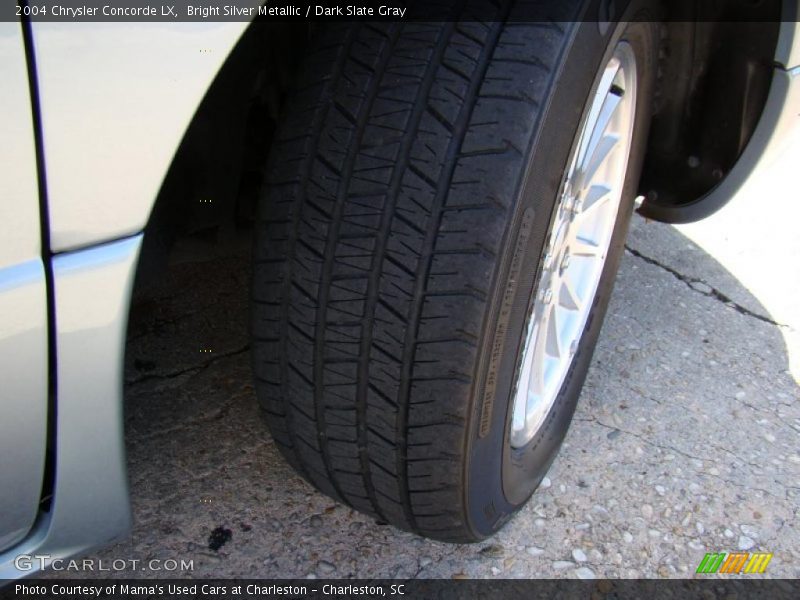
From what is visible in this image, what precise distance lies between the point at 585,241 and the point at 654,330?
529mm

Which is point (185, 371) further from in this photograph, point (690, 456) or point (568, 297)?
point (690, 456)

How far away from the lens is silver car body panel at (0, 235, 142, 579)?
3.13 feet

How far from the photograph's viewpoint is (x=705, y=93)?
5.89 ft

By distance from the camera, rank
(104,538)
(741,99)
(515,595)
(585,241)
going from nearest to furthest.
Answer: (104,538), (515,595), (741,99), (585,241)

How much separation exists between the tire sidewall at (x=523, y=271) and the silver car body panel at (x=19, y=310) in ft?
1.93

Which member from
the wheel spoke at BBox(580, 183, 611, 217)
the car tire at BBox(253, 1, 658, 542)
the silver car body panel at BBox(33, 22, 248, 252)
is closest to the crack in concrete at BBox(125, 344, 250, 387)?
the car tire at BBox(253, 1, 658, 542)

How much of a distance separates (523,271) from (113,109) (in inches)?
24.1

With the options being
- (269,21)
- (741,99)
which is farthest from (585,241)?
(269,21)

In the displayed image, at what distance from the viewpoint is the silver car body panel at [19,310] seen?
32.4 inches

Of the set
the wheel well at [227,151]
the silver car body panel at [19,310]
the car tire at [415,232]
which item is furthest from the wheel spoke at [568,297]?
the silver car body panel at [19,310]

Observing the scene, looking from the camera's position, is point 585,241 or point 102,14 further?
point 585,241

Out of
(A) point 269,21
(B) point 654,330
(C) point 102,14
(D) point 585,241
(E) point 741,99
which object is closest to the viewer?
(C) point 102,14

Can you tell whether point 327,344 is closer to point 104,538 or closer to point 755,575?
point 104,538

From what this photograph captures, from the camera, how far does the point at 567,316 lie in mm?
1884
